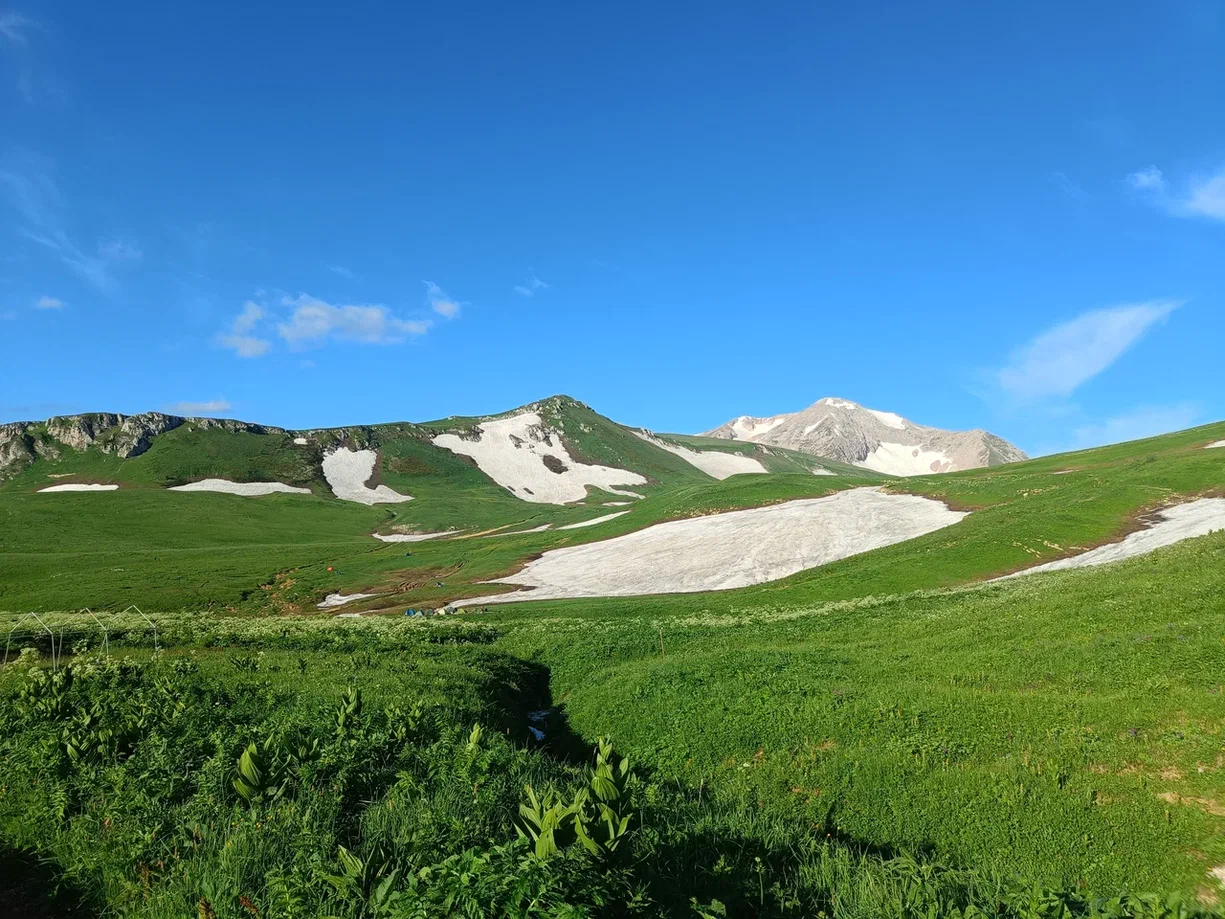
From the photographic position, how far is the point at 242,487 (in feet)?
629

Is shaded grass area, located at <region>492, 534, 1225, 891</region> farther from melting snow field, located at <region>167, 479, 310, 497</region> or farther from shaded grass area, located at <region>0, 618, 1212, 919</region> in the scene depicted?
melting snow field, located at <region>167, 479, 310, 497</region>

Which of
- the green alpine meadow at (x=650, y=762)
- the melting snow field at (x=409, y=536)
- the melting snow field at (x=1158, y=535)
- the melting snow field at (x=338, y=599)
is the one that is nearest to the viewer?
the green alpine meadow at (x=650, y=762)

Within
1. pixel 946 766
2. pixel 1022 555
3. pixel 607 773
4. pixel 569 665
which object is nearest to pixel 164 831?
pixel 607 773

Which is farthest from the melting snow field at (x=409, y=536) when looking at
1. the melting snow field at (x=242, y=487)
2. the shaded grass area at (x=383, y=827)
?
the shaded grass area at (x=383, y=827)

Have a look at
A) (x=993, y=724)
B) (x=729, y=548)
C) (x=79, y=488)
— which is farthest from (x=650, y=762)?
(x=79, y=488)

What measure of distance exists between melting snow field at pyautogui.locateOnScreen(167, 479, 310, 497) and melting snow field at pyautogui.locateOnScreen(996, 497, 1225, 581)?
189213 mm

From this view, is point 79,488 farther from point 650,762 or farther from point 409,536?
point 650,762

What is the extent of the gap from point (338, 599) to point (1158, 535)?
81106mm

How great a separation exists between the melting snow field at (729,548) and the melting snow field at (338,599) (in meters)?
17.2

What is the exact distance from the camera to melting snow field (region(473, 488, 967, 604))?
70000mm

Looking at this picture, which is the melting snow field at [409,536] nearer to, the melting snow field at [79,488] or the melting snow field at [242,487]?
the melting snow field at [242,487]

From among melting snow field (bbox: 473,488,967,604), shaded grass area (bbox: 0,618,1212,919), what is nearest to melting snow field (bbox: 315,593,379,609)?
melting snow field (bbox: 473,488,967,604)

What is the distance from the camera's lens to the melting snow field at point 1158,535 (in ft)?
161

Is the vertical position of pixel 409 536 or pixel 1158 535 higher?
pixel 409 536
